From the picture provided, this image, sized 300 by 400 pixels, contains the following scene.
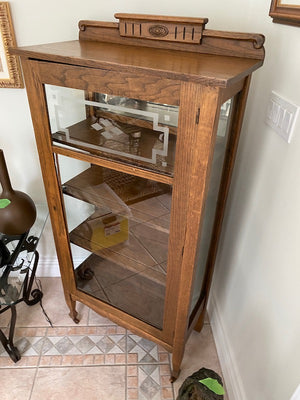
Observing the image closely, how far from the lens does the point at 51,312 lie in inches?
64.4

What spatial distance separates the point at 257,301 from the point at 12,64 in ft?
4.20

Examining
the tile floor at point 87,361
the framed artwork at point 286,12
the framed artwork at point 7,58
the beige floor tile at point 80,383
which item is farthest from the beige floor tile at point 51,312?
the framed artwork at point 286,12

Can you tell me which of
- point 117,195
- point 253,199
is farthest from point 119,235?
point 253,199

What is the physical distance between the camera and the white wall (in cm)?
84

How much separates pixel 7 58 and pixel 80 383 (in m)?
1.38

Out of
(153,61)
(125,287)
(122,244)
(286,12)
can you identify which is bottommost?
(125,287)

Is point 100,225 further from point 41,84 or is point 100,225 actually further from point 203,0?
point 203,0

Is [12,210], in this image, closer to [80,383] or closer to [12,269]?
[12,269]

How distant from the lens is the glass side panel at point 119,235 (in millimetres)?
1076

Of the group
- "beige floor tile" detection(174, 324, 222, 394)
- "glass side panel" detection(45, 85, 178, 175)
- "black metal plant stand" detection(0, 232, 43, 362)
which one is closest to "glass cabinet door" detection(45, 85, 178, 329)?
"glass side panel" detection(45, 85, 178, 175)

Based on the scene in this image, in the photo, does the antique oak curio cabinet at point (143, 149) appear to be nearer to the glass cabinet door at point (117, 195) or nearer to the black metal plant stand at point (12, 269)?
the glass cabinet door at point (117, 195)

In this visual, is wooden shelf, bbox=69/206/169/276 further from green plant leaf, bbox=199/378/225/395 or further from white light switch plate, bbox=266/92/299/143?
white light switch plate, bbox=266/92/299/143

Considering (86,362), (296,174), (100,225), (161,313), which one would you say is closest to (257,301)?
(161,313)

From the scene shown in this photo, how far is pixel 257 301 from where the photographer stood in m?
1.05
